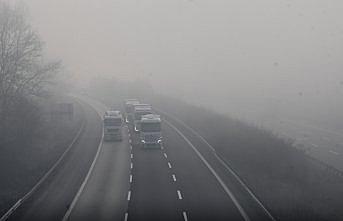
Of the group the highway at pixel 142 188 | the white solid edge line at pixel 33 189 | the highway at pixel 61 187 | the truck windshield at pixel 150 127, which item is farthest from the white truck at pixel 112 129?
the truck windshield at pixel 150 127

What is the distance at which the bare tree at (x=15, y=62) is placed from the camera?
4744 cm

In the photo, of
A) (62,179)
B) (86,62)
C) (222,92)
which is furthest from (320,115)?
(86,62)

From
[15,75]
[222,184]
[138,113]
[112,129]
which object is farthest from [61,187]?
[138,113]

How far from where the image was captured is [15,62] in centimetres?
4850

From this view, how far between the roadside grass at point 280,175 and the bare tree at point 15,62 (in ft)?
55.4

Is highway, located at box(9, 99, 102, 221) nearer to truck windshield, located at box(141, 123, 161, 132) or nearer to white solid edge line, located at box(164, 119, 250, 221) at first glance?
truck windshield, located at box(141, 123, 161, 132)

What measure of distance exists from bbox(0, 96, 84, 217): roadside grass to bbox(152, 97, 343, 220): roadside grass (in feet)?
42.5

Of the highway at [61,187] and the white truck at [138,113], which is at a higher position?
the white truck at [138,113]

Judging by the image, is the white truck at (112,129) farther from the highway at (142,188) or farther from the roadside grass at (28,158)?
the roadside grass at (28,158)

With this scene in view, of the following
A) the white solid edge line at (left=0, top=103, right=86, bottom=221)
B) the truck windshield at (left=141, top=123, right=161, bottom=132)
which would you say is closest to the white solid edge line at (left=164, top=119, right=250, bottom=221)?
the truck windshield at (left=141, top=123, right=161, bottom=132)

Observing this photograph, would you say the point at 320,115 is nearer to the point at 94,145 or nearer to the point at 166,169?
the point at 94,145

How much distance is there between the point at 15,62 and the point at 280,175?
25172 mm

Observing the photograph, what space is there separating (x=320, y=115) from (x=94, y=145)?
52119 millimetres

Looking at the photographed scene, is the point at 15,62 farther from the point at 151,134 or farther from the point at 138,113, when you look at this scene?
the point at 138,113
